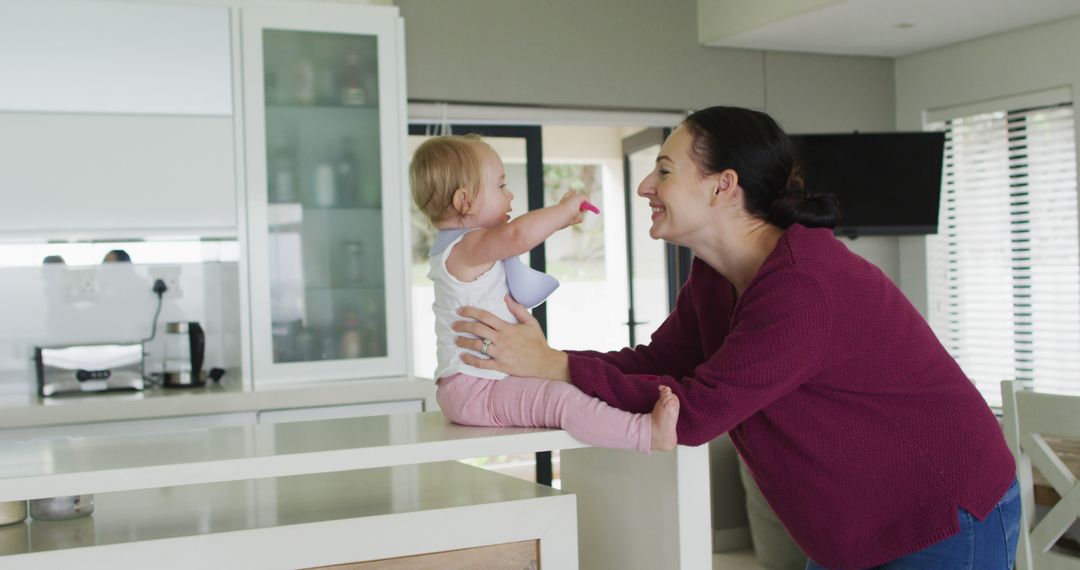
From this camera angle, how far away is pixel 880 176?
4.45 metres

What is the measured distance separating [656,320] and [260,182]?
2.32m

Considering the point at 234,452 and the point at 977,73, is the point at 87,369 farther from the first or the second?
the point at 977,73

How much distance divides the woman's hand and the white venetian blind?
3303 millimetres

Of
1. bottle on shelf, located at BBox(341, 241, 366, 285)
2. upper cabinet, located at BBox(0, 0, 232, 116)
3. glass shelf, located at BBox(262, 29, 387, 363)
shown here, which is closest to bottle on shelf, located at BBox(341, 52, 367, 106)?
glass shelf, located at BBox(262, 29, 387, 363)

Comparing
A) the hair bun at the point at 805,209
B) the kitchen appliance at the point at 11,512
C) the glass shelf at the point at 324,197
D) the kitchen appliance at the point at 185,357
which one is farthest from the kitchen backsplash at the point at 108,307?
the hair bun at the point at 805,209

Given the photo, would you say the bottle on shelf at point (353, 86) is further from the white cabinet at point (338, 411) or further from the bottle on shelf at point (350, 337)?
the white cabinet at point (338, 411)

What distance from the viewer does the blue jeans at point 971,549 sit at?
146 cm

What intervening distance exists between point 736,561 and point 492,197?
9.98ft

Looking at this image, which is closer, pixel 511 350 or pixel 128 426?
pixel 511 350

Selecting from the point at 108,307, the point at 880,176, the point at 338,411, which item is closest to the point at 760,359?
the point at 338,411

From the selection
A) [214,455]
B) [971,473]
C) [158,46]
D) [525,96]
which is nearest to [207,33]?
[158,46]

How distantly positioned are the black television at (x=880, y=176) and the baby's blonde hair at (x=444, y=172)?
9.65 ft

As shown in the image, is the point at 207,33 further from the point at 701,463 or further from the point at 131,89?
the point at 701,463

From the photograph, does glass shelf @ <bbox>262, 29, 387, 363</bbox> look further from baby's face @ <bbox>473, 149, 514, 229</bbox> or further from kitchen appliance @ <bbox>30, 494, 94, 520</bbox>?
kitchen appliance @ <bbox>30, 494, 94, 520</bbox>
